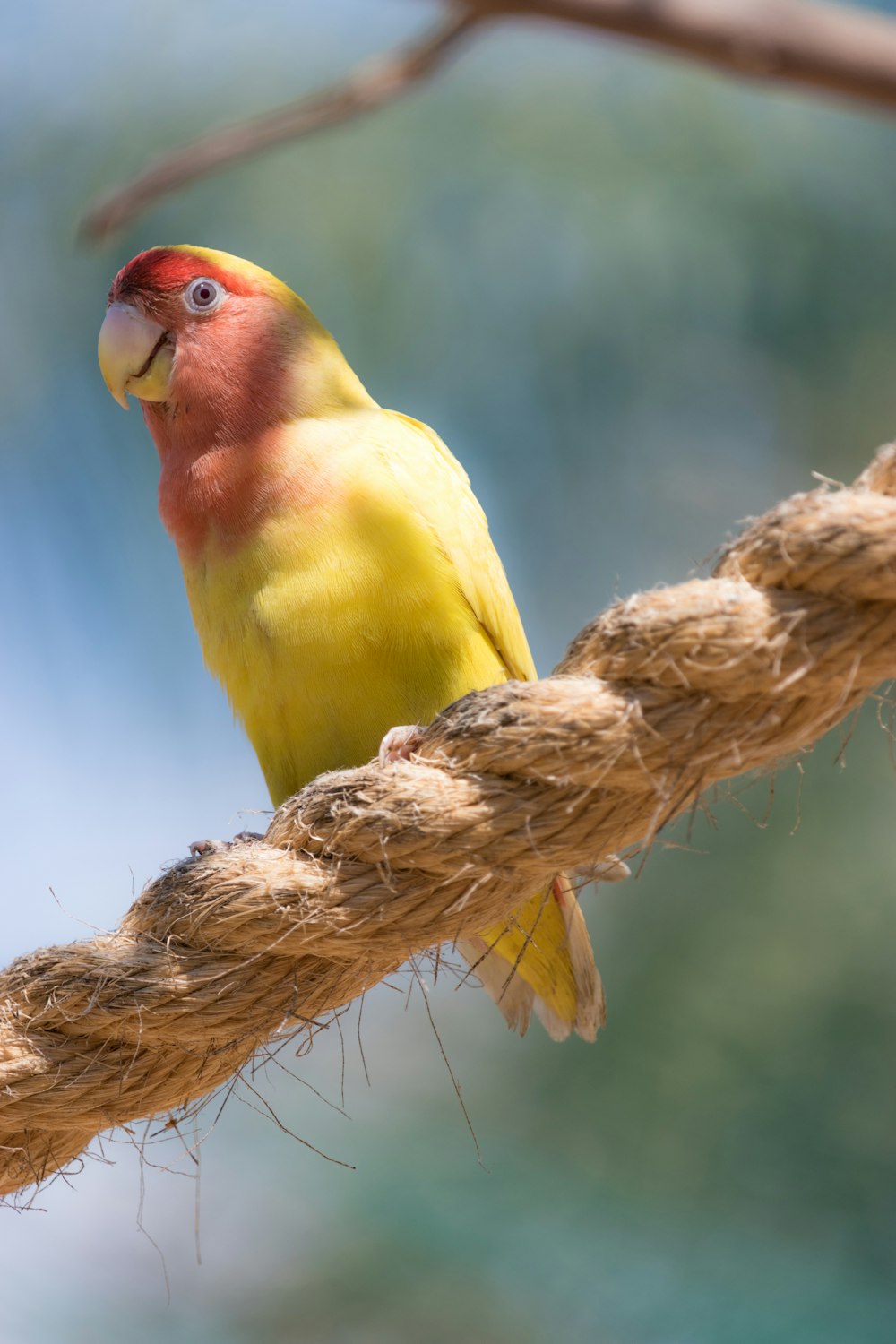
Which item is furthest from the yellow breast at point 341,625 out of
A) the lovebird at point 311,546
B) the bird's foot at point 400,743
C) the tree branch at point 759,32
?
the tree branch at point 759,32

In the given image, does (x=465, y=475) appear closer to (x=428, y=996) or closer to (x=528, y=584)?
(x=428, y=996)

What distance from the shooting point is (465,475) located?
3186 mm

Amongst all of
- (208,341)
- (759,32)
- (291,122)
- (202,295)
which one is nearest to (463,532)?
(208,341)

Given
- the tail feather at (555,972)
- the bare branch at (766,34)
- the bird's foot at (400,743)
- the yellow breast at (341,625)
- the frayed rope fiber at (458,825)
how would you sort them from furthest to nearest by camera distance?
the tail feather at (555,972) → the yellow breast at (341,625) → the bird's foot at (400,743) → the frayed rope fiber at (458,825) → the bare branch at (766,34)

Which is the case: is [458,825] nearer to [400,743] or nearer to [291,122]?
[400,743]

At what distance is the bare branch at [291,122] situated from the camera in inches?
39.4

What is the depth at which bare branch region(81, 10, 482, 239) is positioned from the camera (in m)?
1.00

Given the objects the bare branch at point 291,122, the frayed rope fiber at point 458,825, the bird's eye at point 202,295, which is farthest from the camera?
the bird's eye at point 202,295

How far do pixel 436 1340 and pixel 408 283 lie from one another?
6846 millimetres

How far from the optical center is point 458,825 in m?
1.79

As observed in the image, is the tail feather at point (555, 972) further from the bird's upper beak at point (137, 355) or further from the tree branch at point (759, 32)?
the tree branch at point (759, 32)

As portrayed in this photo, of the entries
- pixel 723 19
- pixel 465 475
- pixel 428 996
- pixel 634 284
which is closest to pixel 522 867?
pixel 428 996

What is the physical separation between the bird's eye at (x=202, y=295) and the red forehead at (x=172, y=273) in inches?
0.6

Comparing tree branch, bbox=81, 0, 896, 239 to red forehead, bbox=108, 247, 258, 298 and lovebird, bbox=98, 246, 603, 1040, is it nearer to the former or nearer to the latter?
lovebird, bbox=98, 246, 603, 1040
